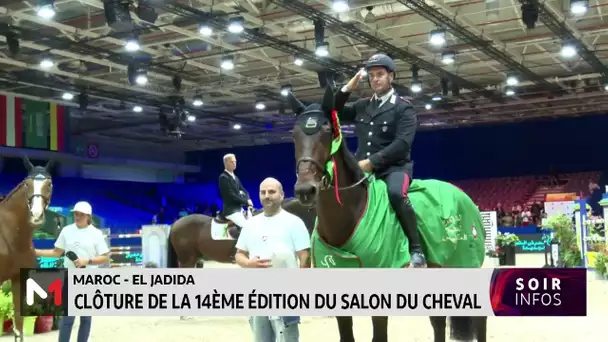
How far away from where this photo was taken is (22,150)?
68.9ft

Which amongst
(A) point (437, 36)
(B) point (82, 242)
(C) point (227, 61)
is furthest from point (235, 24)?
(B) point (82, 242)

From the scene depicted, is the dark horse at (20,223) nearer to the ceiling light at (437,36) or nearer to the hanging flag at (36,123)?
the ceiling light at (437,36)

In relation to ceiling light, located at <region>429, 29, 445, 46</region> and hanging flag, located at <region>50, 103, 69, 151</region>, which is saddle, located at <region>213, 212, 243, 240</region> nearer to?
ceiling light, located at <region>429, 29, 445, 46</region>

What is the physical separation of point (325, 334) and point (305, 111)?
169 inches

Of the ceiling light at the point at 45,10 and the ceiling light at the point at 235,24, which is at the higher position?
the ceiling light at the point at 235,24

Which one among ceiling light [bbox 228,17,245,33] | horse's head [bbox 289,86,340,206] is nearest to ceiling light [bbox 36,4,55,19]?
ceiling light [bbox 228,17,245,33]

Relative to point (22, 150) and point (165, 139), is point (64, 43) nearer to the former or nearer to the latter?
point (22, 150)

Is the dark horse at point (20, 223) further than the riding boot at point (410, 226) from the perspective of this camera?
Yes

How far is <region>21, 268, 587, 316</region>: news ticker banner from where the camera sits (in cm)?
308

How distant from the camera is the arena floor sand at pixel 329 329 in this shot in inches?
272

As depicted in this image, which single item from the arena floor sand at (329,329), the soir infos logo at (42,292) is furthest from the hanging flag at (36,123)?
the soir infos logo at (42,292)

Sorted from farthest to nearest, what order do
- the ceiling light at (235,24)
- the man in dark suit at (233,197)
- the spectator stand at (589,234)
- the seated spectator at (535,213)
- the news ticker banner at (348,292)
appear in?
the seated spectator at (535,213) → the spectator stand at (589,234) → the ceiling light at (235,24) → the man in dark suit at (233,197) → the news ticker banner at (348,292)

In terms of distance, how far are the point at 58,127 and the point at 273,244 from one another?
65.2ft

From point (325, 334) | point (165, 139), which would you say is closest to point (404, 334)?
point (325, 334)
